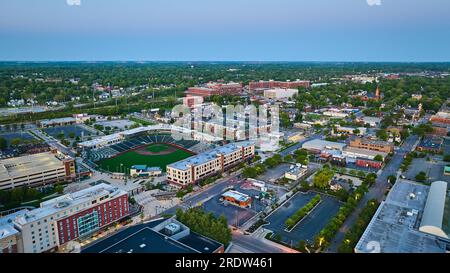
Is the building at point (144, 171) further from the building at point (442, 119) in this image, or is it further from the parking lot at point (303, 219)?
the building at point (442, 119)

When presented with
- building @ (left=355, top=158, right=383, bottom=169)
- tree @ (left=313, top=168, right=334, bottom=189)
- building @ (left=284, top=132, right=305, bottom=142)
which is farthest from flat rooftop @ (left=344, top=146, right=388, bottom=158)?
tree @ (left=313, top=168, right=334, bottom=189)

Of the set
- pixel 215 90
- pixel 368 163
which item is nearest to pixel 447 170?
pixel 368 163

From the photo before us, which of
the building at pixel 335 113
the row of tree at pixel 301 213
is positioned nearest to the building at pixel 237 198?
the row of tree at pixel 301 213

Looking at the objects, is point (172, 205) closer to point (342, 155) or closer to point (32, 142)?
point (342, 155)
